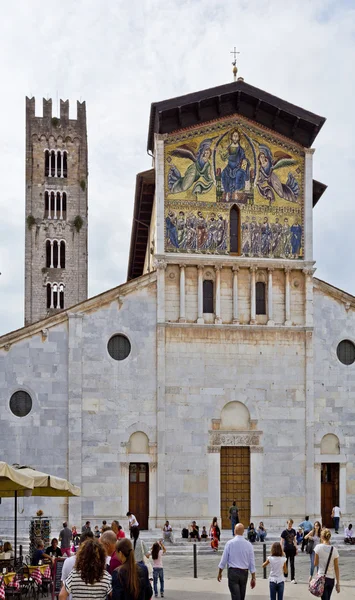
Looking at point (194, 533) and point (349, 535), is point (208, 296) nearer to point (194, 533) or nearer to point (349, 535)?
point (194, 533)

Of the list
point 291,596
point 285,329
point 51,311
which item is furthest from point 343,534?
point 51,311

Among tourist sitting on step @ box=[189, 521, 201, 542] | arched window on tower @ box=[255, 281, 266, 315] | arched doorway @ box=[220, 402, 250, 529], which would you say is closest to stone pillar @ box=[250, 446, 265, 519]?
arched doorway @ box=[220, 402, 250, 529]

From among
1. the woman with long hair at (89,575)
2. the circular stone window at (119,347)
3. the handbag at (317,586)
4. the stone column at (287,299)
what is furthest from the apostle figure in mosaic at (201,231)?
the woman with long hair at (89,575)

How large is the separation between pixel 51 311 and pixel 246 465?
149 ft

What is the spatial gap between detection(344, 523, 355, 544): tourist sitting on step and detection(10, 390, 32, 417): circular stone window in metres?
12.3

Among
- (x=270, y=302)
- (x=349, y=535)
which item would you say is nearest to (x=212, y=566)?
(x=349, y=535)

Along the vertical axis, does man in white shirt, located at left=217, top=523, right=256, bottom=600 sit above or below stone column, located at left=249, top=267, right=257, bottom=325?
below

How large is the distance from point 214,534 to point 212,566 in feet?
20.0

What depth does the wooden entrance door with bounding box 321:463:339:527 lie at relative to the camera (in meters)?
35.1

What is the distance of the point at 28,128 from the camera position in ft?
266

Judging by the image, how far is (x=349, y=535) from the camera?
106ft

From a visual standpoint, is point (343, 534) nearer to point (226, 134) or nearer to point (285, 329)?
point (285, 329)

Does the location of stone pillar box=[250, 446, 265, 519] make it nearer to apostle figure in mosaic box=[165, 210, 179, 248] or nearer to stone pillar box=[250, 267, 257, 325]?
stone pillar box=[250, 267, 257, 325]

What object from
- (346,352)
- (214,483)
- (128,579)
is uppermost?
(346,352)
